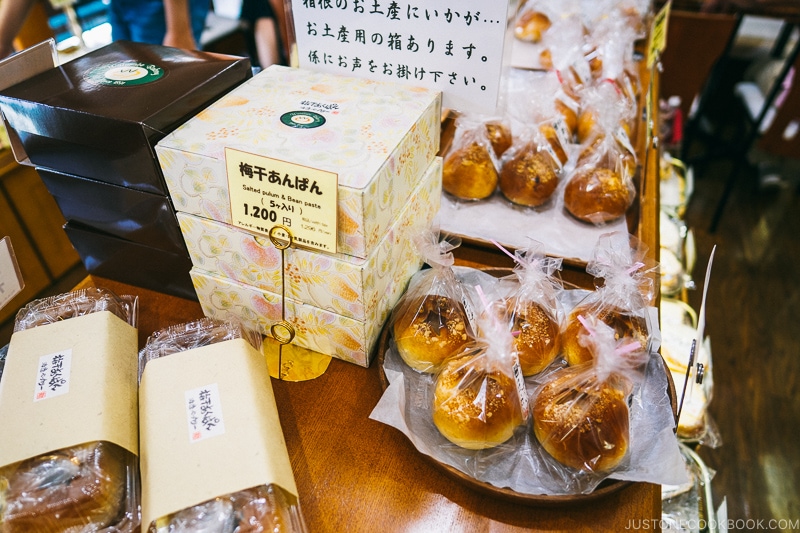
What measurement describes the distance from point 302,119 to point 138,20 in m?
2.23

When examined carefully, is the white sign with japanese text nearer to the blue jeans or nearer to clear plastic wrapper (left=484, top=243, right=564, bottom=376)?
clear plastic wrapper (left=484, top=243, right=564, bottom=376)

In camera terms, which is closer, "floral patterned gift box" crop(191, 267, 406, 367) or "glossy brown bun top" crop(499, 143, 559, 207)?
"floral patterned gift box" crop(191, 267, 406, 367)

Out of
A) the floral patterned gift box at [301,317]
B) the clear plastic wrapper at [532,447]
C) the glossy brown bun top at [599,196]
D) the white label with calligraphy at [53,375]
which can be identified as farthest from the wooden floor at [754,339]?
the white label with calligraphy at [53,375]

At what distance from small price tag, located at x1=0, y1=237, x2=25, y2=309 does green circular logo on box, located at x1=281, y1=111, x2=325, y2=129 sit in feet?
2.21

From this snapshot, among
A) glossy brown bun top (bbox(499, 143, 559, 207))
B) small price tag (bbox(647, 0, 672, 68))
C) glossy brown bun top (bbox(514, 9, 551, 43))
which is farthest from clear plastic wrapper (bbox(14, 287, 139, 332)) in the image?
glossy brown bun top (bbox(514, 9, 551, 43))

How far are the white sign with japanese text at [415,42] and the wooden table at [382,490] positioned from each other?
77 cm

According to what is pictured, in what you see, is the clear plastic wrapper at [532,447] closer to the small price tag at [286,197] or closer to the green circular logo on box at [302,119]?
the small price tag at [286,197]

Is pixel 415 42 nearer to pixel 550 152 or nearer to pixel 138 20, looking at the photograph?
pixel 550 152

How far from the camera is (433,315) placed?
116cm

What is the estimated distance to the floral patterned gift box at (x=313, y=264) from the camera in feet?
3.41

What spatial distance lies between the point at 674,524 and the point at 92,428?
61.1 inches

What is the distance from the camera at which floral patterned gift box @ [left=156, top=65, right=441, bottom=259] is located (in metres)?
0.97

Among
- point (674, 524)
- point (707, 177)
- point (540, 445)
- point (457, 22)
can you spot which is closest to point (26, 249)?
point (457, 22)

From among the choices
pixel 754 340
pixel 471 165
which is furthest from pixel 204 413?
pixel 754 340
